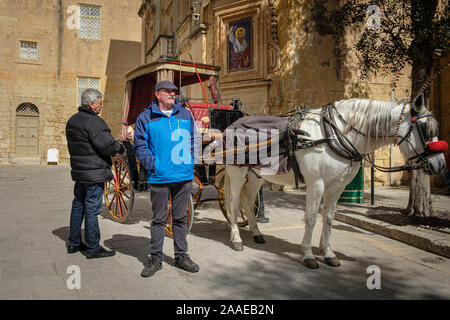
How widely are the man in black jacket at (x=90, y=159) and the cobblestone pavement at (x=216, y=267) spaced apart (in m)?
0.34

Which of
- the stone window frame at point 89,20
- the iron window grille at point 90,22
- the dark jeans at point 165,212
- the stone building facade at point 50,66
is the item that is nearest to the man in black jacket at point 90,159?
the dark jeans at point 165,212

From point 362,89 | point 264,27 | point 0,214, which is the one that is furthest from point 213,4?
point 0,214

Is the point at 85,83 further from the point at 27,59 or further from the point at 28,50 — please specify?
the point at 28,50


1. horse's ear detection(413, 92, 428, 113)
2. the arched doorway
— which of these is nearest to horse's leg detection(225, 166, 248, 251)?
horse's ear detection(413, 92, 428, 113)

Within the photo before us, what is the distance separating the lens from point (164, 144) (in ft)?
11.3

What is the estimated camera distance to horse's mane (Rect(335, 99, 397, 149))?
3623 millimetres

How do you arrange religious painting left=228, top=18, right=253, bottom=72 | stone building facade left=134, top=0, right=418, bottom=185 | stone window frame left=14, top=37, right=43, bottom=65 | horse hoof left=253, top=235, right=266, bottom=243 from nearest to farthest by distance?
Result: horse hoof left=253, top=235, right=266, bottom=243, stone building facade left=134, top=0, right=418, bottom=185, religious painting left=228, top=18, right=253, bottom=72, stone window frame left=14, top=37, right=43, bottom=65

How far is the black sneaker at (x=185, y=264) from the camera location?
3521mm

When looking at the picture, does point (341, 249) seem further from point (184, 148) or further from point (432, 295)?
point (184, 148)

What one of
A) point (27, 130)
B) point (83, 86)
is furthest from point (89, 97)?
point (83, 86)

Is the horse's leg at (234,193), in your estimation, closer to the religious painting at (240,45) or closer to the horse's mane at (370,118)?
the horse's mane at (370,118)

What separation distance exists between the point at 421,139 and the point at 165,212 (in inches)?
106

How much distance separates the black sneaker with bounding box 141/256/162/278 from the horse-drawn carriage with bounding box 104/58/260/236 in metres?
1.19

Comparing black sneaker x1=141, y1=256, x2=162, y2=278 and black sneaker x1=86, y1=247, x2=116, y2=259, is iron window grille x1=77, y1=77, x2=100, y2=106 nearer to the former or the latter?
black sneaker x1=86, y1=247, x2=116, y2=259
